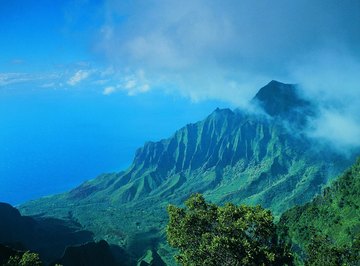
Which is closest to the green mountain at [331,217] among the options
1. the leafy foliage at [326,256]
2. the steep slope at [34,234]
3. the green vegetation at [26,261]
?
the leafy foliage at [326,256]

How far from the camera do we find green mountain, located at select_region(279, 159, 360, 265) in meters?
132

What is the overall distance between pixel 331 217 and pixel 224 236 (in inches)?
4789

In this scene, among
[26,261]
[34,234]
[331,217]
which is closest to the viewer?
[26,261]

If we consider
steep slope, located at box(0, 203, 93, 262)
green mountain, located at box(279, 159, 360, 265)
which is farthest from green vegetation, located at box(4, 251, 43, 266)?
steep slope, located at box(0, 203, 93, 262)

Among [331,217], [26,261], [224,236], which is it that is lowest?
[331,217]

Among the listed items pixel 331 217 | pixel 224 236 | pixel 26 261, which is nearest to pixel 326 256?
pixel 224 236

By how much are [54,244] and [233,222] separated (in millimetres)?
151021

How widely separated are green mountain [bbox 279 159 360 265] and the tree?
100 metres

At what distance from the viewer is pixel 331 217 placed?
470ft

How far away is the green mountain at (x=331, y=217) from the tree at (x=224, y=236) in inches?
3941

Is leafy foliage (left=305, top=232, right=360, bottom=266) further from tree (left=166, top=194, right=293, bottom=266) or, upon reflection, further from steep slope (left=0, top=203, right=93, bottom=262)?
steep slope (left=0, top=203, right=93, bottom=262)

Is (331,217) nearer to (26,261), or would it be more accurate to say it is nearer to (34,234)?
(34,234)

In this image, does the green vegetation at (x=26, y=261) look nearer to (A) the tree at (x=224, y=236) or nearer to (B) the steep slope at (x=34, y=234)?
(A) the tree at (x=224, y=236)

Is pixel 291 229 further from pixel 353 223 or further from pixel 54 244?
pixel 54 244
